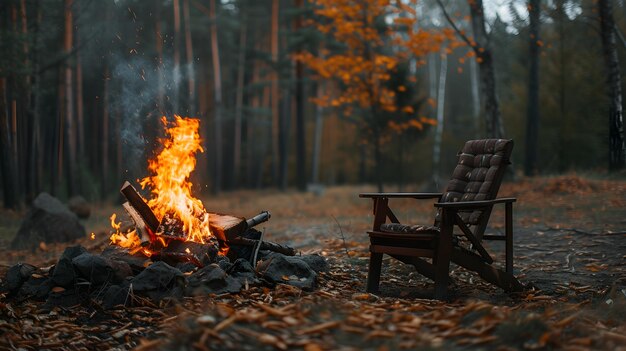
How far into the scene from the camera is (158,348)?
3.40 m

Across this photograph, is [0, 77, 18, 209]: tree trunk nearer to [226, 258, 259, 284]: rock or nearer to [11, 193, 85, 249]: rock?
[11, 193, 85, 249]: rock

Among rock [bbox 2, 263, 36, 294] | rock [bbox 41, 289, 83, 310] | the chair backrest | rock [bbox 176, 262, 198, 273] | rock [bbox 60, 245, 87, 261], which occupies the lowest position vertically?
rock [bbox 41, 289, 83, 310]

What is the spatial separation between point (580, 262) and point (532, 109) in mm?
11206

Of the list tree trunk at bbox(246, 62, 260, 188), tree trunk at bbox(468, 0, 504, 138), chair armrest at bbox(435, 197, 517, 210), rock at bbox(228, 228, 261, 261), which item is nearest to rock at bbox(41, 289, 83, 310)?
rock at bbox(228, 228, 261, 261)

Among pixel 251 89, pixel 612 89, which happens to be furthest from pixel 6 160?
pixel 251 89

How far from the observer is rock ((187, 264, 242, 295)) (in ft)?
16.7

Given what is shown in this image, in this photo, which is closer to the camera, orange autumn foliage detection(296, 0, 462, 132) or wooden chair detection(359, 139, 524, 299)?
wooden chair detection(359, 139, 524, 299)

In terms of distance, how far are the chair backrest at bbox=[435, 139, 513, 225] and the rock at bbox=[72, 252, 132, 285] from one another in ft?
9.50

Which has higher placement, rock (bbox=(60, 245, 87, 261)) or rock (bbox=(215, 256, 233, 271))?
rock (bbox=(60, 245, 87, 261))

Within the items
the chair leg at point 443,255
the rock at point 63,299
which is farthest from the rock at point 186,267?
the chair leg at point 443,255

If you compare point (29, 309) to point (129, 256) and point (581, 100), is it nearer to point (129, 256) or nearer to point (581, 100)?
point (129, 256)

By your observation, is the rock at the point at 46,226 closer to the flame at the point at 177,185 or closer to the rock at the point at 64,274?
the flame at the point at 177,185

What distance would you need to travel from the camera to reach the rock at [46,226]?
10.1m

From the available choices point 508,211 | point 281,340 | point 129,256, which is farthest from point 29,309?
point 508,211
